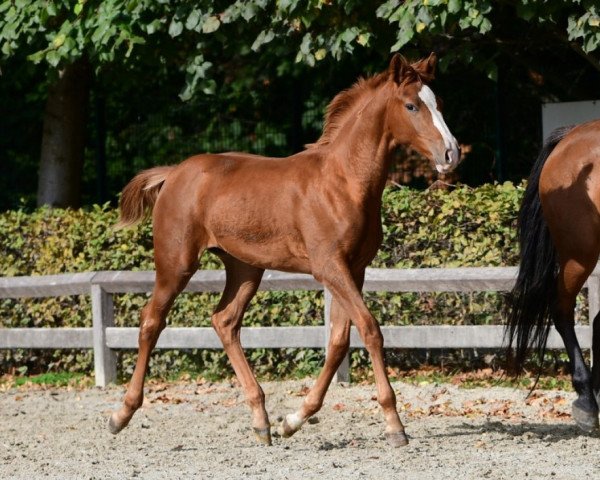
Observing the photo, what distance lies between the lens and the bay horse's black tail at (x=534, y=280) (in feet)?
23.8

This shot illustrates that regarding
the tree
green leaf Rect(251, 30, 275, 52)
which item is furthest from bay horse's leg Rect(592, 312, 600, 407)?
green leaf Rect(251, 30, 275, 52)

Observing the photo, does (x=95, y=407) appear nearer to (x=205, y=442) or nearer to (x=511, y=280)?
(x=205, y=442)

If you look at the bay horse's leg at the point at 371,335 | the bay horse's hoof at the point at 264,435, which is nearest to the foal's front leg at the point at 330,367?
the bay horse's hoof at the point at 264,435

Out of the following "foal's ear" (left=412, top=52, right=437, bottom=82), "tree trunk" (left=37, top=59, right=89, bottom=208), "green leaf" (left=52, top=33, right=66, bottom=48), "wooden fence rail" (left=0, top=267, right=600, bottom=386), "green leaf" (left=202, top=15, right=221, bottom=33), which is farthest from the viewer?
"tree trunk" (left=37, top=59, right=89, bottom=208)

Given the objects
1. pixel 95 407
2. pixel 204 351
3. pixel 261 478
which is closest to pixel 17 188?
pixel 204 351

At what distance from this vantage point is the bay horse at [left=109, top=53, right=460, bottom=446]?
6.20m

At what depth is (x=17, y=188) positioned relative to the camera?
49.5 feet

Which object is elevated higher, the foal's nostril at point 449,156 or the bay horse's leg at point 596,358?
the foal's nostril at point 449,156

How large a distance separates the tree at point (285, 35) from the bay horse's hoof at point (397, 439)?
3824mm

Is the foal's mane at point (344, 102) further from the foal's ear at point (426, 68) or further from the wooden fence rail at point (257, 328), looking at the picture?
the wooden fence rail at point (257, 328)

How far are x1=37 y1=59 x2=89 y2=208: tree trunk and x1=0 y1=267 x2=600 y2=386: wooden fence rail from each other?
3.11 m

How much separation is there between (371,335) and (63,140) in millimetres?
7857

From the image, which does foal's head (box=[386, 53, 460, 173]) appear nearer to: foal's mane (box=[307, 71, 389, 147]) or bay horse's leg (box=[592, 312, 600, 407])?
foal's mane (box=[307, 71, 389, 147])

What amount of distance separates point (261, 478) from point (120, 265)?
4.88 meters
